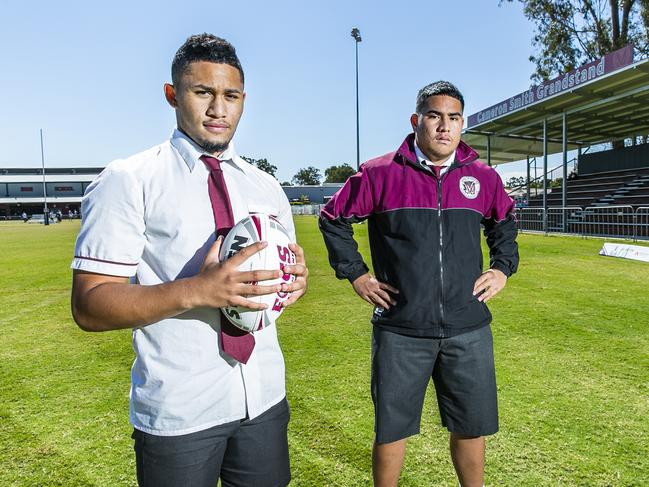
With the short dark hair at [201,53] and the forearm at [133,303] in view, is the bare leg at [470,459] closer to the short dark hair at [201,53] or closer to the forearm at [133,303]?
the forearm at [133,303]

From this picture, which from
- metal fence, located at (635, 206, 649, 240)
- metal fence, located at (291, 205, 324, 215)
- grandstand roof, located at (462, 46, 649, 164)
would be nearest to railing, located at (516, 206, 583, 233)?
metal fence, located at (635, 206, 649, 240)

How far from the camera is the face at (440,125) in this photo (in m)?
2.40

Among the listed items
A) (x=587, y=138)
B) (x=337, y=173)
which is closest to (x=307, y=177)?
(x=337, y=173)

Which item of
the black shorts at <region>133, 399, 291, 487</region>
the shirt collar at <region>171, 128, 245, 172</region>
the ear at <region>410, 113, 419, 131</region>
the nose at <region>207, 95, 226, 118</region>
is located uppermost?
the ear at <region>410, 113, 419, 131</region>

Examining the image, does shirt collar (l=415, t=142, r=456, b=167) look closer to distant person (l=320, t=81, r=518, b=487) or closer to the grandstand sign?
distant person (l=320, t=81, r=518, b=487)

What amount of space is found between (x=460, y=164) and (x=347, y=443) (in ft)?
6.45

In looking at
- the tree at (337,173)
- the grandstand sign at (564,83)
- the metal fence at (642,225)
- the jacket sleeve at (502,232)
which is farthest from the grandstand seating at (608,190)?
the tree at (337,173)

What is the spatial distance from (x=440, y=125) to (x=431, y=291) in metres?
0.88

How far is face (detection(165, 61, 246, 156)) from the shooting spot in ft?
4.93

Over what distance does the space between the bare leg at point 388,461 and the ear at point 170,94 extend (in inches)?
74.4

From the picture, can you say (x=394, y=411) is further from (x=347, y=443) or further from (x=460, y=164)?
(x=460, y=164)

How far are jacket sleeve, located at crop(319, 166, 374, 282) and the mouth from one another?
1.10 metres

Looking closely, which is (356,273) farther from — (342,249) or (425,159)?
(425,159)

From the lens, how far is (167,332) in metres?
1.44
